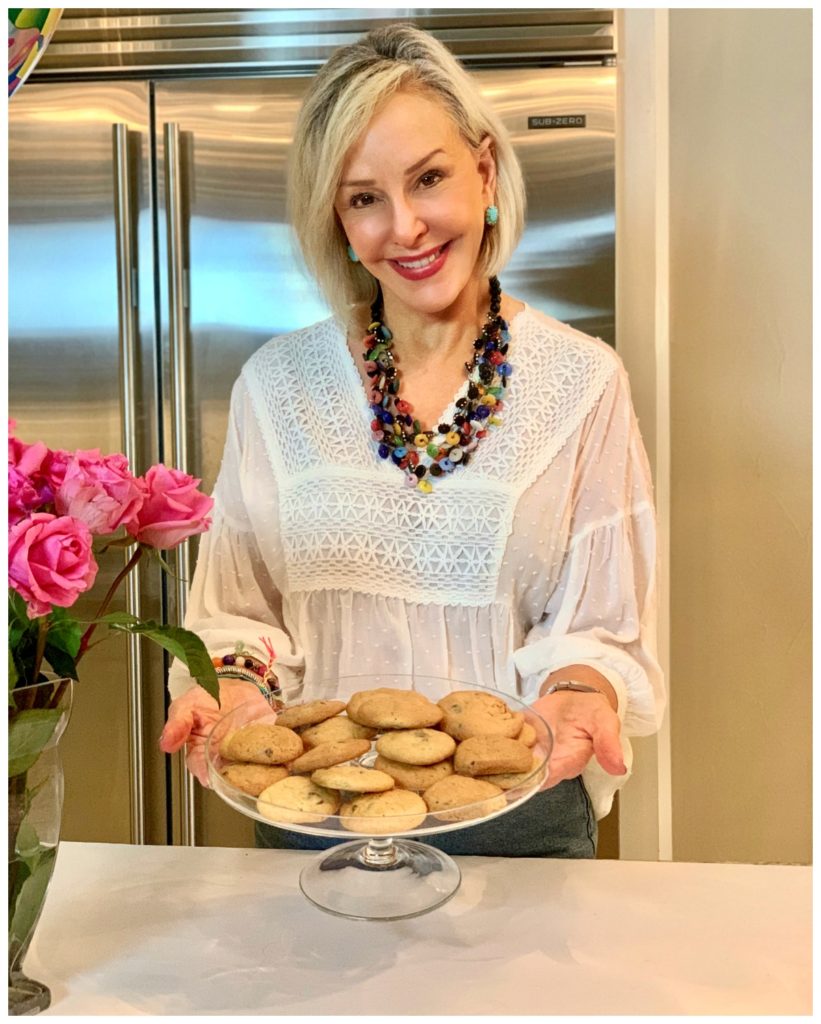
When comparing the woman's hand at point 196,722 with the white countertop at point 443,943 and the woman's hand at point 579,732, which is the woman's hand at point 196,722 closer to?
the white countertop at point 443,943

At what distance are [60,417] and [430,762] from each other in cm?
90

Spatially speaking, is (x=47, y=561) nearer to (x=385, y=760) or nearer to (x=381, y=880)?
(x=385, y=760)

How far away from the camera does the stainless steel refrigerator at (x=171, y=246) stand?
49.3 inches

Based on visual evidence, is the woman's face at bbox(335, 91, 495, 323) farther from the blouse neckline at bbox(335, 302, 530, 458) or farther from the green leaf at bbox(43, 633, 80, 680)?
the green leaf at bbox(43, 633, 80, 680)

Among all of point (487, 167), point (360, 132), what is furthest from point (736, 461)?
point (360, 132)

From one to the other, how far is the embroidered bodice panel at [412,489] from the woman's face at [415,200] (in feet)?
0.38

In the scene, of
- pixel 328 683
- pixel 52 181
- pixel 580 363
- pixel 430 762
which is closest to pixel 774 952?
pixel 430 762

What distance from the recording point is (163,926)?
0.77 meters

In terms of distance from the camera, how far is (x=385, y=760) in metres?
0.76

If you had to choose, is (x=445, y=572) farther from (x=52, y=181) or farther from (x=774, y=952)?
(x=52, y=181)

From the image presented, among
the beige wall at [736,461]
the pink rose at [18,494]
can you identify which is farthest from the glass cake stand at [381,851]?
the beige wall at [736,461]

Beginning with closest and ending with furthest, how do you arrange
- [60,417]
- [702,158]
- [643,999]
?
1. [643,999]
2. [702,158]
3. [60,417]

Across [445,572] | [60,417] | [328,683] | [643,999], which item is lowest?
[643,999]

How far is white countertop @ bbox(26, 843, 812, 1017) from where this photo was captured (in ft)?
2.23
